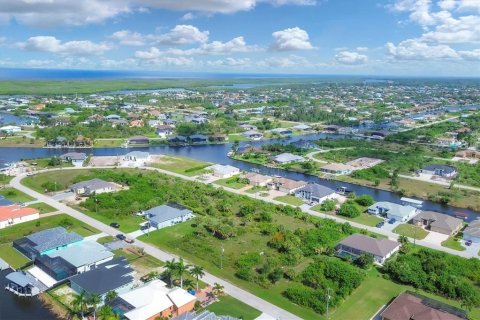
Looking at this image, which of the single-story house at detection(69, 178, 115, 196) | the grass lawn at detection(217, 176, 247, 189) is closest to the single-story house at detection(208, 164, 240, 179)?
the grass lawn at detection(217, 176, 247, 189)

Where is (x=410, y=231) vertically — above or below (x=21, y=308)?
below

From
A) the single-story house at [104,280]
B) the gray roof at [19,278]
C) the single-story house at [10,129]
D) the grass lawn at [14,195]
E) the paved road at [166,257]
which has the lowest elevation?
the paved road at [166,257]

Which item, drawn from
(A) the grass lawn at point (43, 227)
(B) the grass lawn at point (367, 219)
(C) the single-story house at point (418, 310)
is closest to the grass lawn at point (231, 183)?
(B) the grass lawn at point (367, 219)

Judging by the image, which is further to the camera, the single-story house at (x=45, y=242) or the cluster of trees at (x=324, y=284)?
the single-story house at (x=45, y=242)

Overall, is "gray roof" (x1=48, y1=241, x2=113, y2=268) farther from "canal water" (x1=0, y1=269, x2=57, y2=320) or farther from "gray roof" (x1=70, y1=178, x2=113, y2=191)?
"gray roof" (x1=70, y1=178, x2=113, y2=191)

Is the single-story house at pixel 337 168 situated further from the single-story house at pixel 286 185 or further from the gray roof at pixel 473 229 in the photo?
the gray roof at pixel 473 229

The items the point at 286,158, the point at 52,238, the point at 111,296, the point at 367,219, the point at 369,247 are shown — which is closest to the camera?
the point at 111,296

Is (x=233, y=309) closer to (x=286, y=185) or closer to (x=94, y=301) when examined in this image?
(x=94, y=301)

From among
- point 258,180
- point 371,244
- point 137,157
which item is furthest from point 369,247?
point 137,157
